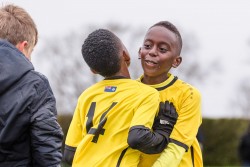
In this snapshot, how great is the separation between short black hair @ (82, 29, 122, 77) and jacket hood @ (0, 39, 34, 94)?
443 mm

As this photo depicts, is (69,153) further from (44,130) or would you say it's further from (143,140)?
(143,140)

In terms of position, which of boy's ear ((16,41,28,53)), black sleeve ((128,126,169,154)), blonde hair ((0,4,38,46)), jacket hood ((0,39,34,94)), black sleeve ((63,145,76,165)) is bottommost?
black sleeve ((63,145,76,165))

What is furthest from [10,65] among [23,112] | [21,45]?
[23,112]

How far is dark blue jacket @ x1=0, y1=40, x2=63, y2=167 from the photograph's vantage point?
15.2 ft

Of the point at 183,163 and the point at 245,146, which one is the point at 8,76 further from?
the point at 245,146

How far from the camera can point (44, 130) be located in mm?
4613

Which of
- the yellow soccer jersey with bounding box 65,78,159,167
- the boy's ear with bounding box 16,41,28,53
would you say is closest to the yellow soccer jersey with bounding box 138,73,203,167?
the yellow soccer jersey with bounding box 65,78,159,167

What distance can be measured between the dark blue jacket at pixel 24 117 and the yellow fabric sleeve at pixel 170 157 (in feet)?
2.30

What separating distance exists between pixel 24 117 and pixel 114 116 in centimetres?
62

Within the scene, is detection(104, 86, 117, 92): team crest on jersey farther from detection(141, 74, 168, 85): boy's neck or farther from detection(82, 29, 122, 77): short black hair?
detection(141, 74, 168, 85): boy's neck

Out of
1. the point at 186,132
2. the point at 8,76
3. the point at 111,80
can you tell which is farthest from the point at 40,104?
the point at 186,132

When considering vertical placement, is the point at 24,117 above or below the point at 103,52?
below

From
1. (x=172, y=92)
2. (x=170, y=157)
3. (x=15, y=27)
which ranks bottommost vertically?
(x=170, y=157)

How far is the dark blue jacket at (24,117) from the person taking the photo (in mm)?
4621
